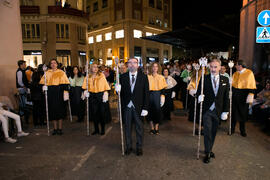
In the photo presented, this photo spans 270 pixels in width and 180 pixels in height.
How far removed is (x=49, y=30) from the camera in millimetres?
27188

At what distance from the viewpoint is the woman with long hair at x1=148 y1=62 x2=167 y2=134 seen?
18.9 ft

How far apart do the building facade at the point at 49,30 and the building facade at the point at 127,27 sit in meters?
11.0

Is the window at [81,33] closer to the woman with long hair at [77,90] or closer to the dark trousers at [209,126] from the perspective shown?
the woman with long hair at [77,90]

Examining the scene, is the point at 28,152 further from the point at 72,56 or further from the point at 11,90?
the point at 72,56

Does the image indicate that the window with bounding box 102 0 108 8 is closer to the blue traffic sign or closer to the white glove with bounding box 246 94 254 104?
the blue traffic sign

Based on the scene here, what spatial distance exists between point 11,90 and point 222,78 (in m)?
8.45

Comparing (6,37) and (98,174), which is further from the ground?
(6,37)

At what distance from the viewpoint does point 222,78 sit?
4164 mm

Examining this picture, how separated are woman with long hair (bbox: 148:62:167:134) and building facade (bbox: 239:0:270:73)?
761cm

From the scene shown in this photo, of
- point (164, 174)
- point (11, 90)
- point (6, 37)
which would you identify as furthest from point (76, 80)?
point (164, 174)

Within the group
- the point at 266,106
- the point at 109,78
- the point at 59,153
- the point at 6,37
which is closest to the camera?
the point at 59,153

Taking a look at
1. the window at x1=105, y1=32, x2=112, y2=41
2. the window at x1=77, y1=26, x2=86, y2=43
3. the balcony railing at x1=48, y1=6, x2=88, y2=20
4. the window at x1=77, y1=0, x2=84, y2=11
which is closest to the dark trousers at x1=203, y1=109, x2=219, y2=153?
the balcony railing at x1=48, y1=6, x2=88, y2=20

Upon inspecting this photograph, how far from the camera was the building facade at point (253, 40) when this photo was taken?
1065cm

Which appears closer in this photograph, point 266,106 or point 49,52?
point 266,106
